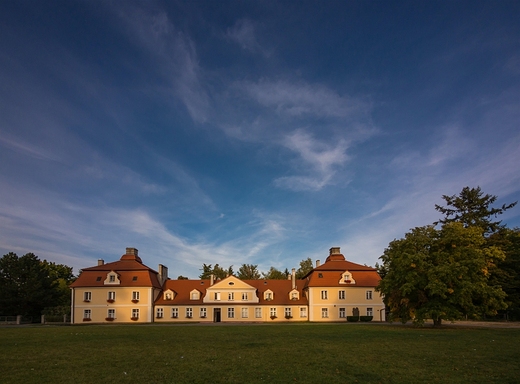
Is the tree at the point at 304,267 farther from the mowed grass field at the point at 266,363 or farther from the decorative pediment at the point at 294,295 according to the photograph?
the mowed grass field at the point at 266,363

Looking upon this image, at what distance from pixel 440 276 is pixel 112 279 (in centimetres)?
4058

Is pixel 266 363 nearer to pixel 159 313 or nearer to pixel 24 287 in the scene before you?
pixel 159 313

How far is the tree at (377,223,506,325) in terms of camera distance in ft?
93.6

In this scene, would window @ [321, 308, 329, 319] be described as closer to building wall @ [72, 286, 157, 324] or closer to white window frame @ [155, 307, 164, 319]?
white window frame @ [155, 307, 164, 319]

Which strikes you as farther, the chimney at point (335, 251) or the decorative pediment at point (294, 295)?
the chimney at point (335, 251)

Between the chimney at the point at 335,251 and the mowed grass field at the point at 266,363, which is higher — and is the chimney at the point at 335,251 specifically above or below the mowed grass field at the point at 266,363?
above

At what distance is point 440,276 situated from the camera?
28.6 meters

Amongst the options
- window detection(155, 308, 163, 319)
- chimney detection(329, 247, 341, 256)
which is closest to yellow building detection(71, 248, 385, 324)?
window detection(155, 308, 163, 319)

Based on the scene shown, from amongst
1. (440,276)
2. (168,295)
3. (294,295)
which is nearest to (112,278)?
(168,295)

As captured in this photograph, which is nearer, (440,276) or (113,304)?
(440,276)

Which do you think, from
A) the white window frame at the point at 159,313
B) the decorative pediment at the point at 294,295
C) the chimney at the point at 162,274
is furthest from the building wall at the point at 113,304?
the decorative pediment at the point at 294,295

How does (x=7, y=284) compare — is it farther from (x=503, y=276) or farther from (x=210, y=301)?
(x=503, y=276)

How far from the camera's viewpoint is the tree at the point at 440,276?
2853cm

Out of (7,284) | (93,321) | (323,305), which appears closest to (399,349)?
(323,305)
